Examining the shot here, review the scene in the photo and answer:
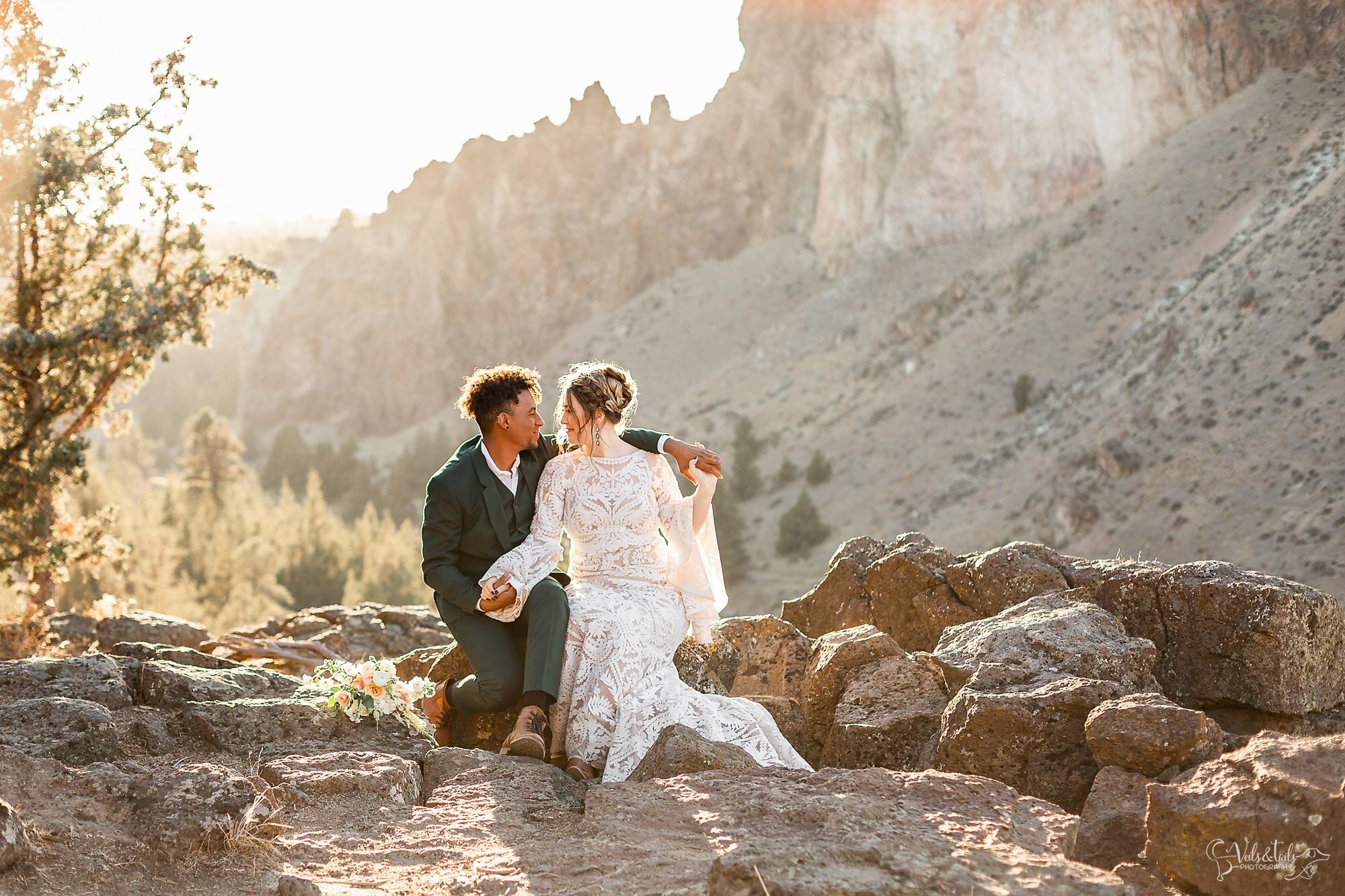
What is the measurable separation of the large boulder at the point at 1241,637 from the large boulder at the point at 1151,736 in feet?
4.21

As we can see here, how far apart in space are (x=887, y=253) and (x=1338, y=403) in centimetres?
3634

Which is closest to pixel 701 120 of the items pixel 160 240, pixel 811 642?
pixel 160 240

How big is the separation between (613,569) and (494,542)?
0.58 metres

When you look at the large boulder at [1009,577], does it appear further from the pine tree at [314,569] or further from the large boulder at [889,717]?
the pine tree at [314,569]

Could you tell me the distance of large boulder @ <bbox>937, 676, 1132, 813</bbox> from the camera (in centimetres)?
419

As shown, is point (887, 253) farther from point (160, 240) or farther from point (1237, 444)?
Result: point (160, 240)

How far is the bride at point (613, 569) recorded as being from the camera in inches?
190

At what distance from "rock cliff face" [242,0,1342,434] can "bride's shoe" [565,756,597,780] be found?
4361 cm

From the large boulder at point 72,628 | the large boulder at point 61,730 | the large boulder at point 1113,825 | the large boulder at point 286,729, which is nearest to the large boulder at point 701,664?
the large boulder at point 286,729

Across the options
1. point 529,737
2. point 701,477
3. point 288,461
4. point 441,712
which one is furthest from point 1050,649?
point 288,461

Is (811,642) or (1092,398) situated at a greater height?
(1092,398)

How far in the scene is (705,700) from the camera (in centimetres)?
468

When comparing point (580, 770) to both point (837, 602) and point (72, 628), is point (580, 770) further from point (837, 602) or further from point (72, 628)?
point (72, 628)

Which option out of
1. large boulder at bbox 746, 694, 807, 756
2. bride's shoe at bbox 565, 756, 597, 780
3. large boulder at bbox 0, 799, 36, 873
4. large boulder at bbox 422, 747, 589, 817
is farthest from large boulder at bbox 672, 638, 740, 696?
large boulder at bbox 0, 799, 36, 873
